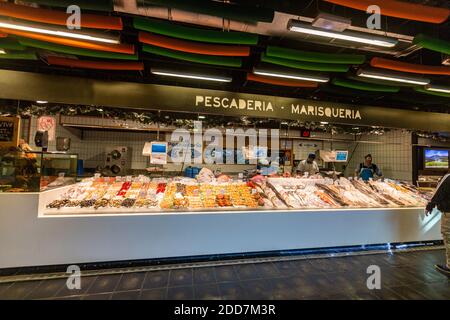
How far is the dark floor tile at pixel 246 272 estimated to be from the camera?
119 inches

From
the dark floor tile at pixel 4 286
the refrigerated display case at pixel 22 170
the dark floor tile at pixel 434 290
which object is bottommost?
the dark floor tile at pixel 4 286

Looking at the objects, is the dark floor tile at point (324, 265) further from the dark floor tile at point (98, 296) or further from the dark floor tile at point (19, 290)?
the dark floor tile at point (19, 290)

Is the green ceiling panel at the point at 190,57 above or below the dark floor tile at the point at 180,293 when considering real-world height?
above

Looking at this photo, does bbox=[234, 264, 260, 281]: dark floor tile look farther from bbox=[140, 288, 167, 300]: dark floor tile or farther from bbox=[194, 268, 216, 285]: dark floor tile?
bbox=[140, 288, 167, 300]: dark floor tile

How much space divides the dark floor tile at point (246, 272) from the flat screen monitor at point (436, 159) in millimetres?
9059

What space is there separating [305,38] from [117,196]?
3928 mm

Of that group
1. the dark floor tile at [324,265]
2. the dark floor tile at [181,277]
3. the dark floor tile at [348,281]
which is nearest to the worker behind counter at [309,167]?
the dark floor tile at [324,265]

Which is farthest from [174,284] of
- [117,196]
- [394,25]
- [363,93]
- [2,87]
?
[363,93]

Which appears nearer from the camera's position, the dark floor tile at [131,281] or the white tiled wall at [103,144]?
the dark floor tile at [131,281]

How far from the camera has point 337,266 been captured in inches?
133

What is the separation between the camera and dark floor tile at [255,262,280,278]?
3.08 m

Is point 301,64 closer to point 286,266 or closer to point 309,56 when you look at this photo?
point 309,56

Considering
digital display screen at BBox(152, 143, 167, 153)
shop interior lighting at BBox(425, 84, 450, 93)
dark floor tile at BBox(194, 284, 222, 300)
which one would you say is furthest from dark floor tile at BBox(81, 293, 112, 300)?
shop interior lighting at BBox(425, 84, 450, 93)
